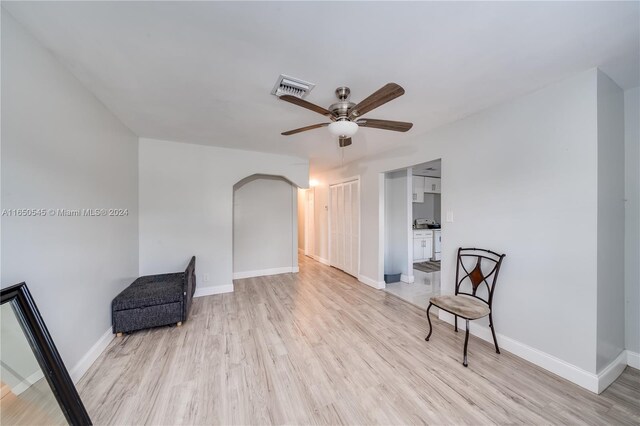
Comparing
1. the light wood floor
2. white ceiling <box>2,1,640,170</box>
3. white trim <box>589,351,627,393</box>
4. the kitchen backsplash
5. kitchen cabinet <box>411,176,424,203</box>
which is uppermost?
white ceiling <box>2,1,640,170</box>

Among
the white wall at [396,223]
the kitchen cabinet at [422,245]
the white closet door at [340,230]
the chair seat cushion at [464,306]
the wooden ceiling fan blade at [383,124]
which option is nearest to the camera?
the wooden ceiling fan blade at [383,124]

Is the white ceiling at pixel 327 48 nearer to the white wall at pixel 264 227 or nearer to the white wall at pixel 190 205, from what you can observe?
the white wall at pixel 190 205

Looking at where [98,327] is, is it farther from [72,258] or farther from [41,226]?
[41,226]

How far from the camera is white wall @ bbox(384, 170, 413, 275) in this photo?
4203 mm

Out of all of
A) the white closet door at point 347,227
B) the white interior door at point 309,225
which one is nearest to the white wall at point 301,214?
the white interior door at point 309,225

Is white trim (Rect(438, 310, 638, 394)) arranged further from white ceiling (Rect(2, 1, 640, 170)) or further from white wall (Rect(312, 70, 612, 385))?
white ceiling (Rect(2, 1, 640, 170))

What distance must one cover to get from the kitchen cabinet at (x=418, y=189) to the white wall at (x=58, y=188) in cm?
599

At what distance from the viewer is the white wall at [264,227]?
4684 millimetres

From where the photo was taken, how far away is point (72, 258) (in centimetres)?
179

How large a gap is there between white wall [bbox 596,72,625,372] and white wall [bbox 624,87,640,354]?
58mm

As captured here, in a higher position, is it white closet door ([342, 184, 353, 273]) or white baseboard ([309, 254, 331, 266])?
white closet door ([342, 184, 353, 273])

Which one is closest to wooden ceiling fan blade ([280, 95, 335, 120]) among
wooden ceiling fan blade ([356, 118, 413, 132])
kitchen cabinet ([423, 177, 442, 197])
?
wooden ceiling fan blade ([356, 118, 413, 132])

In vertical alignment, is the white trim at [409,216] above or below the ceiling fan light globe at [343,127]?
below

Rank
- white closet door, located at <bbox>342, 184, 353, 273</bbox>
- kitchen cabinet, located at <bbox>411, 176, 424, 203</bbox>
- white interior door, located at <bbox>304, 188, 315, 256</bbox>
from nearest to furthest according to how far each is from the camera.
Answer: white closet door, located at <bbox>342, 184, 353, 273</bbox>
kitchen cabinet, located at <bbox>411, 176, 424, 203</bbox>
white interior door, located at <bbox>304, 188, 315, 256</bbox>
